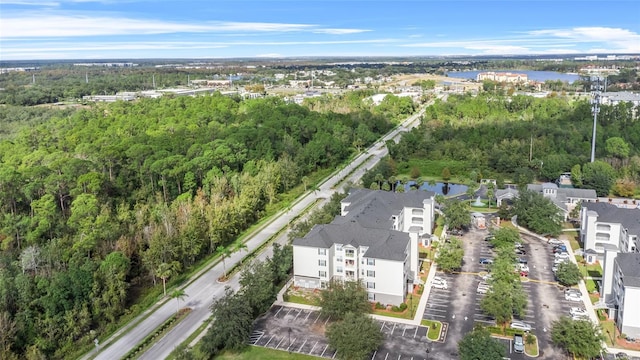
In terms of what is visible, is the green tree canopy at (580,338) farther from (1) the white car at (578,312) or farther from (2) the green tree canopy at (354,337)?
(2) the green tree canopy at (354,337)

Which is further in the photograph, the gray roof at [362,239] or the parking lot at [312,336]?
the gray roof at [362,239]

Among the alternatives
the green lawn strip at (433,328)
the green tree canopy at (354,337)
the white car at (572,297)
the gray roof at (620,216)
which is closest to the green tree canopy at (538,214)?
the gray roof at (620,216)

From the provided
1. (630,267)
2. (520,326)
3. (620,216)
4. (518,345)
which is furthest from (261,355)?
(620,216)

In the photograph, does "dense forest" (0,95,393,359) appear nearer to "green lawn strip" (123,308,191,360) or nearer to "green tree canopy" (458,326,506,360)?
"green lawn strip" (123,308,191,360)

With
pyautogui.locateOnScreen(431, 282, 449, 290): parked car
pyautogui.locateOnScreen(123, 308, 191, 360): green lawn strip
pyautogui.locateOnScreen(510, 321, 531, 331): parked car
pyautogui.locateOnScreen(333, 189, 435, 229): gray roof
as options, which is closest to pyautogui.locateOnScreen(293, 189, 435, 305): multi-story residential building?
pyautogui.locateOnScreen(333, 189, 435, 229): gray roof

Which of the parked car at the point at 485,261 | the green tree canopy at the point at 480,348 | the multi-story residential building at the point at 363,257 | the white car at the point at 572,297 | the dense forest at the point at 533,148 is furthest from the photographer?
the dense forest at the point at 533,148

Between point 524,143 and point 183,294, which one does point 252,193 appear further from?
point 524,143

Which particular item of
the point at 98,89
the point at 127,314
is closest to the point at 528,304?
the point at 127,314
